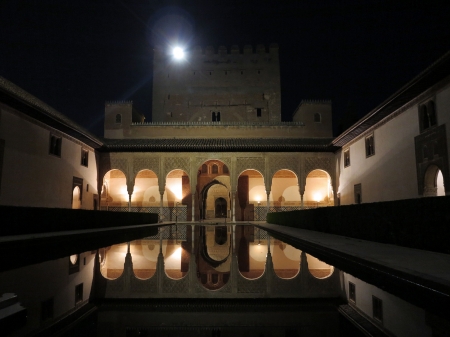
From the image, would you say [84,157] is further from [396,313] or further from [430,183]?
[396,313]

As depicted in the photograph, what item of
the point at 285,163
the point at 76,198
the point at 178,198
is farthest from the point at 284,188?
the point at 76,198

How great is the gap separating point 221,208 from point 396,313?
1177 inches

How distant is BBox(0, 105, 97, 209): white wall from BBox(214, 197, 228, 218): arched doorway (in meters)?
14.5

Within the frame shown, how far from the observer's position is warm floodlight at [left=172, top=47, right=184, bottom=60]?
108 ft

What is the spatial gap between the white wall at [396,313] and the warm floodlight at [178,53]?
105 feet

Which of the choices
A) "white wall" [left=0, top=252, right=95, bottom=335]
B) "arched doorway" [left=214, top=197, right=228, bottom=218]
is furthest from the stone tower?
"white wall" [left=0, top=252, right=95, bottom=335]

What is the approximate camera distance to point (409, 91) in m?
12.2

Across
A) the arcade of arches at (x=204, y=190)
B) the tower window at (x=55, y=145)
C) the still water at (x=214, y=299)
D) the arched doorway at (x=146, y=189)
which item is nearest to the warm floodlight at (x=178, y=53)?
the arcade of arches at (x=204, y=190)

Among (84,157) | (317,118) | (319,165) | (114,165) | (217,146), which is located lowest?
(319,165)

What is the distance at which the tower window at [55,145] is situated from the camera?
15.9 m

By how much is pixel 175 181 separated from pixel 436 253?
20.7m

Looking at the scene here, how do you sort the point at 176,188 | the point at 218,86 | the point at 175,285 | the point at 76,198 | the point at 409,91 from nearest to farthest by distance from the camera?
1. the point at 175,285
2. the point at 409,91
3. the point at 76,198
4. the point at 176,188
5. the point at 218,86

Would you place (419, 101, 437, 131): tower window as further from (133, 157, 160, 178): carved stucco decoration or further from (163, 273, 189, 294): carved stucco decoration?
(133, 157, 160, 178): carved stucco decoration

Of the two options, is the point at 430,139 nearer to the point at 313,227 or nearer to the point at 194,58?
the point at 313,227
